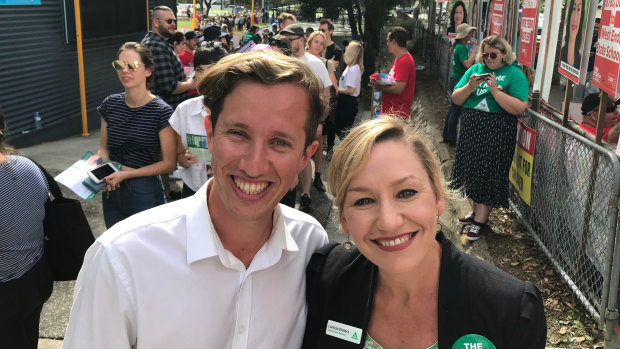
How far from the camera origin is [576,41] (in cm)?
486

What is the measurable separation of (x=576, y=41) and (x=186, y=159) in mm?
3398

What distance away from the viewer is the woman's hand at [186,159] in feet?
14.1

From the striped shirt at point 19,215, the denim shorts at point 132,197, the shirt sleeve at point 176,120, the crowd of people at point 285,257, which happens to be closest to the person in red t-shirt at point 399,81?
the shirt sleeve at point 176,120

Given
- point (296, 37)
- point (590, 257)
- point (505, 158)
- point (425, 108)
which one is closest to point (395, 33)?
point (296, 37)

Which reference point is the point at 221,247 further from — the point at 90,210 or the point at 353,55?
the point at 353,55

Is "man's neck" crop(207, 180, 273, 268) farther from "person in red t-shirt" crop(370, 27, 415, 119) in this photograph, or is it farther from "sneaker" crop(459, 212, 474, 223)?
"person in red t-shirt" crop(370, 27, 415, 119)

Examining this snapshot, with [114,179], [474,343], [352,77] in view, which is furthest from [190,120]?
[352,77]

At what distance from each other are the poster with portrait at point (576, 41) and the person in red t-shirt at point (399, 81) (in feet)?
7.60

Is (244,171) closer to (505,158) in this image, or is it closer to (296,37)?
(505,158)

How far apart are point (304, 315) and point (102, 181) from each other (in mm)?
2534

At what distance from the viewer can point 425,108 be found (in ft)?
42.9

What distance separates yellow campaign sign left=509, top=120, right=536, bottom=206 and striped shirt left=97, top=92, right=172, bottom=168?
11.5 ft

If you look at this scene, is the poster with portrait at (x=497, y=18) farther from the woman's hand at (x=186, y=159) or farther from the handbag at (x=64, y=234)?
the handbag at (x=64, y=234)

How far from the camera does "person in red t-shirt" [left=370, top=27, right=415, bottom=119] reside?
7.36 meters
